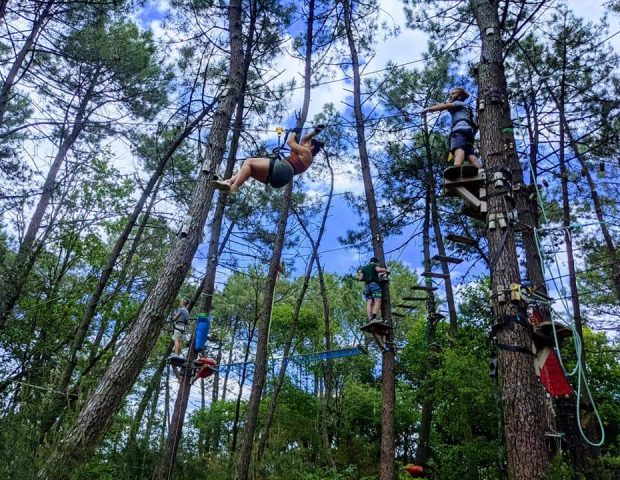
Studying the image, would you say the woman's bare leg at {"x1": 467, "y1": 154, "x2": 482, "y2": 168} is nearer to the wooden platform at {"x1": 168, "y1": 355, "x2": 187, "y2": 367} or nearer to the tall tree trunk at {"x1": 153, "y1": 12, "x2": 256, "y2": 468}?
the tall tree trunk at {"x1": 153, "y1": 12, "x2": 256, "y2": 468}

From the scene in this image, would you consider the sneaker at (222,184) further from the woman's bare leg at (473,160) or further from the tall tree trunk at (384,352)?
the tall tree trunk at (384,352)

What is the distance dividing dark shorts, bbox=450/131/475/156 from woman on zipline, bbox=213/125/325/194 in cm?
141

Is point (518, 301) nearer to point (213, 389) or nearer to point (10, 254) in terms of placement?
point (10, 254)

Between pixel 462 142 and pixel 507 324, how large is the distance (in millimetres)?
2014

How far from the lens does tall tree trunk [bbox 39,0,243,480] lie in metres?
3.70

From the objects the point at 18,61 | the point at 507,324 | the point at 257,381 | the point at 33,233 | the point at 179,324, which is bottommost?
the point at 507,324

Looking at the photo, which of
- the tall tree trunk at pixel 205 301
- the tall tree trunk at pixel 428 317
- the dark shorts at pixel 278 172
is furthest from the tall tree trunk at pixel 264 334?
the dark shorts at pixel 278 172

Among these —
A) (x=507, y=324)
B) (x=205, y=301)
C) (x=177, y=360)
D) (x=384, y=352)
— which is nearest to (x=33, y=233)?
(x=205, y=301)

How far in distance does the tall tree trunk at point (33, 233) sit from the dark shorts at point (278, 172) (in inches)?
116

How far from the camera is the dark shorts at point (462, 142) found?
4965 millimetres

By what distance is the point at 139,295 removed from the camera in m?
11.3

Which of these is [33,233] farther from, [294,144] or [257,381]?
[294,144]

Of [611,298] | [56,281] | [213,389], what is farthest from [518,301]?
[213,389]

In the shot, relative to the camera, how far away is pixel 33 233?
1029cm
